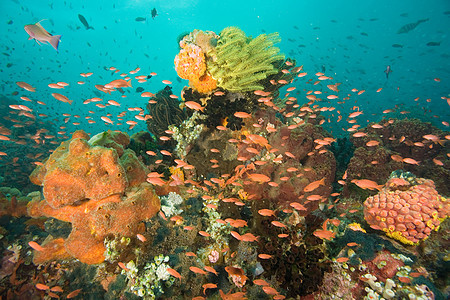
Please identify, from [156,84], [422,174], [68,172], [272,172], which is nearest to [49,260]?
[68,172]

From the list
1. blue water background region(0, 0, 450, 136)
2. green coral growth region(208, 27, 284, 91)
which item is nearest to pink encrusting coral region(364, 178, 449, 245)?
green coral growth region(208, 27, 284, 91)

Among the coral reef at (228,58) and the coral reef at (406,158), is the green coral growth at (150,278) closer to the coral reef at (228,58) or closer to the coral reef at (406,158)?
the coral reef at (228,58)

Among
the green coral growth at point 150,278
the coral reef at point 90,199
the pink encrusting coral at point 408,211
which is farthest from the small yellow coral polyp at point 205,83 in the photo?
the pink encrusting coral at point 408,211

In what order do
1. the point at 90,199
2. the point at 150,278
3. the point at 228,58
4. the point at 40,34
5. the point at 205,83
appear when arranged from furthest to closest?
the point at 205,83
the point at 228,58
the point at 40,34
the point at 90,199
the point at 150,278

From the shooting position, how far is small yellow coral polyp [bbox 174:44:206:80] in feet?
22.6

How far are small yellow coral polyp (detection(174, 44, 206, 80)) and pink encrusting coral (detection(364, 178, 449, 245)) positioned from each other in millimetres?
6955

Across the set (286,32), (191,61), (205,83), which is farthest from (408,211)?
(286,32)

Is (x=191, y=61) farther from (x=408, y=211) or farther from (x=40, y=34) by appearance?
(x=408, y=211)

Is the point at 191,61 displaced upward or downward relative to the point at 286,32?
downward

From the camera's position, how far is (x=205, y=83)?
24.3 ft

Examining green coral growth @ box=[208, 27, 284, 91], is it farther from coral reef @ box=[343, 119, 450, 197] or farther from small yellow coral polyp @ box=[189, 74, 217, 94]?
coral reef @ box=[343, 119, 450, 197]

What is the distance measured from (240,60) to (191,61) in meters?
1.79

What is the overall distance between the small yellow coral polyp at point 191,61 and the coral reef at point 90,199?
4.08 meters

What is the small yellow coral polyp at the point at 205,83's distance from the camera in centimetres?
733
